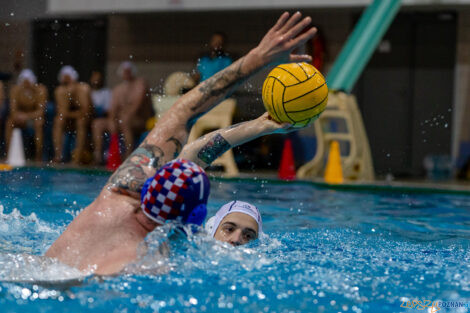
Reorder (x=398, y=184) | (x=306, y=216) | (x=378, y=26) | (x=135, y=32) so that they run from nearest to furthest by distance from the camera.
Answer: (x=306, y=216)
(x=398, y=184)
(x=378, y=26)
(x=135, y=32)

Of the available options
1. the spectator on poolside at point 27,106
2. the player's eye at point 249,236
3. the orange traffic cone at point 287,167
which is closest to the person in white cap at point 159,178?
the player's eye at point 249,236

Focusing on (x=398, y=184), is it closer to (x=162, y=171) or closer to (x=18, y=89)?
(x=162, y=171)

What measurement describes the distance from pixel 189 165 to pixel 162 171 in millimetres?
117

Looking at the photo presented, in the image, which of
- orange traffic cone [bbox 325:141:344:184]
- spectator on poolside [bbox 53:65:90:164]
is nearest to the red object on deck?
spectator on poolside [bbox 53:65:90:164]

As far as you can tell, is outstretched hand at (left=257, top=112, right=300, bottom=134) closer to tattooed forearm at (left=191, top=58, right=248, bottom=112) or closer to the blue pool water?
tattooed forearm at (left=191, top=58, right=248, bottom=112)

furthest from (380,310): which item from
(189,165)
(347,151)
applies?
(347,151)

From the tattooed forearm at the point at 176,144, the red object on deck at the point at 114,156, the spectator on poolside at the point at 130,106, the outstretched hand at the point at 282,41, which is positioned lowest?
the red object on deck at the point at 114,156

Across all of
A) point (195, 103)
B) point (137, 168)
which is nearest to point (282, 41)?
point (195, 103)

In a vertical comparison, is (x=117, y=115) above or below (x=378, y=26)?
Answer: below

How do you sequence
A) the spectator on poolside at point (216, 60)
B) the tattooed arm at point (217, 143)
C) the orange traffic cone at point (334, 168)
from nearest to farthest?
the tattooed arm at point (217, 143) → the orange traffic cone at point (334, 168) → the spectator on poolside at point (216, 60)

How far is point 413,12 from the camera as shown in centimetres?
1077

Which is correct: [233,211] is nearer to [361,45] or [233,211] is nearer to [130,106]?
[361,45]

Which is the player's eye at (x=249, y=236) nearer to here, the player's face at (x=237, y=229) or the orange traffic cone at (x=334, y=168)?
the player's face at (x=237, y=229)

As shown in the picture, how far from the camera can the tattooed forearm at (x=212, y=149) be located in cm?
354
